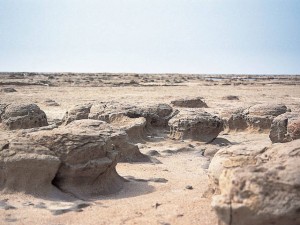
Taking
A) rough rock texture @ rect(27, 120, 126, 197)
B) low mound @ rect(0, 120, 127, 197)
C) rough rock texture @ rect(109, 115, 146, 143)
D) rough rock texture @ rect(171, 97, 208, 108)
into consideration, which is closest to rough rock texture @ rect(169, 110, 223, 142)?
rough rock texture @ rect(109, 115, 146, 143)

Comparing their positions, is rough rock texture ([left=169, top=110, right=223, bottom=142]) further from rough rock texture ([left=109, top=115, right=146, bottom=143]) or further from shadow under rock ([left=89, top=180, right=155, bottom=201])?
shadow under rock ([left=89, top=180, right=155, bottom=201])

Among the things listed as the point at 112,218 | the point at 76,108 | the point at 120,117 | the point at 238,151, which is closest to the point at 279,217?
the point at 238,151

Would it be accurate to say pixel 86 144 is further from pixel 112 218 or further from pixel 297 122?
pixel 297 122

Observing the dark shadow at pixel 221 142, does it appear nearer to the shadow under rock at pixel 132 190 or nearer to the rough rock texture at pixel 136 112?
the rough rock texture at pixel 136 112

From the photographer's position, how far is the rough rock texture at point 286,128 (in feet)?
29.7

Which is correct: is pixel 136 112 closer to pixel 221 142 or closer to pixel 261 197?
pixel 221 142

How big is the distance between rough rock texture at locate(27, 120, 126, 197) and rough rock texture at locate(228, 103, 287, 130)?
763cm

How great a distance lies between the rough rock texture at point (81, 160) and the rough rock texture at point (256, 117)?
300 inches

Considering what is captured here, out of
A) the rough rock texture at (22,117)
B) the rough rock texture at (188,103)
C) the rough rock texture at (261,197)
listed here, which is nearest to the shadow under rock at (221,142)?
the rough rock texture at (22,117)

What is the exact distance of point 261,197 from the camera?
399 centimetres

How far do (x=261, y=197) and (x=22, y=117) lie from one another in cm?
979

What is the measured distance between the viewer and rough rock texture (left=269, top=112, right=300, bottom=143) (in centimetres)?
904

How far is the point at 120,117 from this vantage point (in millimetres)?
12484

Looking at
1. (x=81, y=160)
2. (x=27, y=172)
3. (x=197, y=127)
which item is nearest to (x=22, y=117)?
(x=197, y=127)
